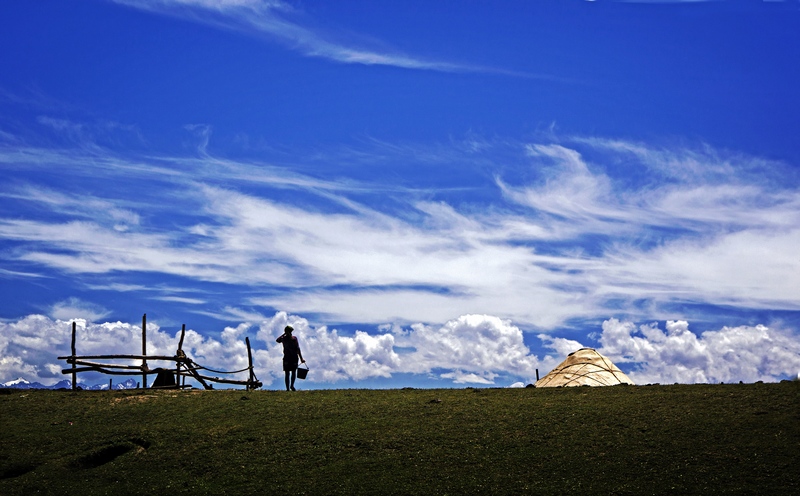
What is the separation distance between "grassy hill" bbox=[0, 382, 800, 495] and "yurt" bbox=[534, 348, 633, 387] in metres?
8.47

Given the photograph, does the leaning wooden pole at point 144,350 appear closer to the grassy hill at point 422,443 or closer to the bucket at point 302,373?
the grassy hill at point 422,443

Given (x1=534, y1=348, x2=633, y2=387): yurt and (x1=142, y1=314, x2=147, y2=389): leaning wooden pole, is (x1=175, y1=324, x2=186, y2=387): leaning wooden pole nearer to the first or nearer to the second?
(x1=142, y1=314, x2=147, y2=389): leaning wooden pole

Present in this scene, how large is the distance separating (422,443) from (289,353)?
11969 mm

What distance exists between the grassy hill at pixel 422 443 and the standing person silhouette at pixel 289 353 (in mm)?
3988

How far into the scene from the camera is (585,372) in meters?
39.2

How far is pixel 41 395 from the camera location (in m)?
33.1

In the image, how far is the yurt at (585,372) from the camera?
3869 cm

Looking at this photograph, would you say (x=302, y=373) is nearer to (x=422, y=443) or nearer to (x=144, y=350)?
(x=144, y=350)

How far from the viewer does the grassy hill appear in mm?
21125

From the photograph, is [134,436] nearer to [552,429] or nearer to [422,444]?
[422,444]

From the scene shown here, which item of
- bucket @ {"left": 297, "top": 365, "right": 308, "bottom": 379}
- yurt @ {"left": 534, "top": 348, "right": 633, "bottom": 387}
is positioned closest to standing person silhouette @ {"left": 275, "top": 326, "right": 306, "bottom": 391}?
bucket @ {"left": 297, "top": 365, "right": 308, "bottom": 379}

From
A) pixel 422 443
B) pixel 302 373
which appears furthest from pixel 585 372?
pixel 422 443

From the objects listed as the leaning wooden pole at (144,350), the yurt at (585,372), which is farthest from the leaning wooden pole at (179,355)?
the yurt at (585,372)

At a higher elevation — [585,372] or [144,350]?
[144,350]
